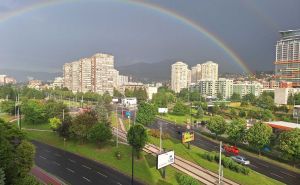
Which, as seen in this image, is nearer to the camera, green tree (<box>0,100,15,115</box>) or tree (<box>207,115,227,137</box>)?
tree (<box>207,115,227,137</box>)

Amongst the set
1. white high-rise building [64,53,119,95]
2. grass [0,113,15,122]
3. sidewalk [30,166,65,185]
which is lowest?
sidewalk [30,166,65,185]

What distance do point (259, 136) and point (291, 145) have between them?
477cm

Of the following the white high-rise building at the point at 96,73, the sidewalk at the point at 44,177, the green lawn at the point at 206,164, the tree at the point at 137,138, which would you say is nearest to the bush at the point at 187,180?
the green lawn at the point at 206,164

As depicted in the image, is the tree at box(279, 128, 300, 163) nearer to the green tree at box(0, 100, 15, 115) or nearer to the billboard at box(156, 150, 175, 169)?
the billboard at box(156, 150, 175, 169)

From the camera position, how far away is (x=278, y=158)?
119ft

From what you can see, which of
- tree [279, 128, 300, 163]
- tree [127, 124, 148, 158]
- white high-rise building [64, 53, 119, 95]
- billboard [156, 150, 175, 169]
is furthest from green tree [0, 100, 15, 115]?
white high-rise building [64, 53, 119, 95]

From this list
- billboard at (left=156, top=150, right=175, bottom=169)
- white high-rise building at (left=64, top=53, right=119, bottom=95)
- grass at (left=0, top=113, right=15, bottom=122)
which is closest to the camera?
billboard at (left=156, top=150, right=175, bottom=169)

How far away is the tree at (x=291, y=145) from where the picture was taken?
1252 inches

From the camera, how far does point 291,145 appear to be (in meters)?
32.3

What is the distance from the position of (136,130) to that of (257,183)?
1321 cm

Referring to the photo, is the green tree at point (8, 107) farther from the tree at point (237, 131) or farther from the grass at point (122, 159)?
the tree at point (237, 131)

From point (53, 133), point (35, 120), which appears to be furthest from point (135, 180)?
point (35, 120)

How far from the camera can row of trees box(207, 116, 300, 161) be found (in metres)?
32.2

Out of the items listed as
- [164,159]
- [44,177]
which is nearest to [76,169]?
[44,177]
